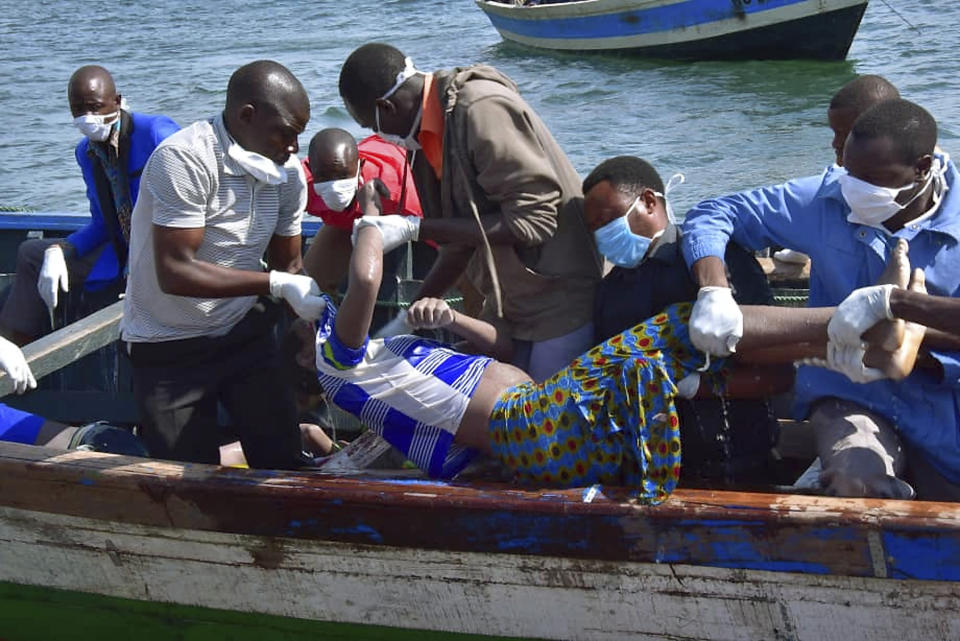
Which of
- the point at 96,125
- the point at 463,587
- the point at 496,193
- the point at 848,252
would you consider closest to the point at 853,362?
the point at 848,252

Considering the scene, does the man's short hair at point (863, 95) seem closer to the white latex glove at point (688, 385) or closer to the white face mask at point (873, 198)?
the white face mask at point (873, 198)

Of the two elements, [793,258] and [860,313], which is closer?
[860,313]

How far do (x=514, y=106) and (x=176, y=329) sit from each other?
4.47 ft

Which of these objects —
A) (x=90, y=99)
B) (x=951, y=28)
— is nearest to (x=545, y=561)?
(x=90, y=99)

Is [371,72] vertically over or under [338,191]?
over

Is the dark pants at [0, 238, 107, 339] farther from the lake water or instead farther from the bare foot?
the lake water

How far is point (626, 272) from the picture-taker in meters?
3.90

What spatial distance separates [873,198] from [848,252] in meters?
0.25

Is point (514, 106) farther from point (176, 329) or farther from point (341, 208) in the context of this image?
point (176, 329)

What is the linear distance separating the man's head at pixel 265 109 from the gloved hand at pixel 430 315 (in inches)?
27.3

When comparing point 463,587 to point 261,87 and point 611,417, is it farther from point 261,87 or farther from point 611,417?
point 261,87

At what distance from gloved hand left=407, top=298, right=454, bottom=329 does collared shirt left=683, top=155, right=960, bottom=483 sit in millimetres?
769

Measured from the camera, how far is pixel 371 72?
3.89 metres

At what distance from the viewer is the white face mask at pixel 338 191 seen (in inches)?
180
